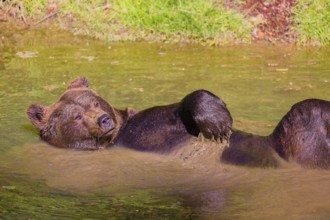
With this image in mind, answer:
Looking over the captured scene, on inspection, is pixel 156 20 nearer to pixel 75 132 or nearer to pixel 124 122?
pixel 124 122

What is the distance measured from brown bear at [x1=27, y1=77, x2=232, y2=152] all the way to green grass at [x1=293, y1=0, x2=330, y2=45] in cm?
502

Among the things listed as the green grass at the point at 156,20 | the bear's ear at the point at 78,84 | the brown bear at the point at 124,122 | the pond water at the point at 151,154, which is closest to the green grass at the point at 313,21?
the pond water at the point at 151,154

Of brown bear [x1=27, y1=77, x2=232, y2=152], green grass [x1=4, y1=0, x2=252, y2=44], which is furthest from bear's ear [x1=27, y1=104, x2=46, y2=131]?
green grass [x1=4, y1=0, x2=252, y2=44]

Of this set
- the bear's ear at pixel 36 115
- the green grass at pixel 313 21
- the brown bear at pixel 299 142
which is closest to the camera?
the brown bear at pixel 299 142

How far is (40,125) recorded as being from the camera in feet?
26.2

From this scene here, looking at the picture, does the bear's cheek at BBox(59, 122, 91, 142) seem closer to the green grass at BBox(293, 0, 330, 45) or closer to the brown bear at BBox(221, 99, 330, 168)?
the brown bear at BBox(221, 99, 330, 168)

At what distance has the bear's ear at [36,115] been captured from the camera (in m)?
7.98

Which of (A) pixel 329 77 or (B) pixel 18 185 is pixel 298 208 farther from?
(A) pixel 329 77

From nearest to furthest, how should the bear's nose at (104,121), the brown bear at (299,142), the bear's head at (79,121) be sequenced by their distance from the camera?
the brown bear at (299,142) → the bear's nose at (104,121) → the bear's head at (79,121)

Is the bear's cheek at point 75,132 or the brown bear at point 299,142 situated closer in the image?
the brown bear at point 299,142

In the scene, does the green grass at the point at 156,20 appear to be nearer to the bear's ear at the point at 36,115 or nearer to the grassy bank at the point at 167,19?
the grassy bank at the point at 167,19

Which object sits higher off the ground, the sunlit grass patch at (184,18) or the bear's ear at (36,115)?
the sunlit grass patch at (184,18)

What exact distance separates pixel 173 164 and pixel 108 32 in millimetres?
6041

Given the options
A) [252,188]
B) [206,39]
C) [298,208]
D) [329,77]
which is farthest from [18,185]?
[206,39]
